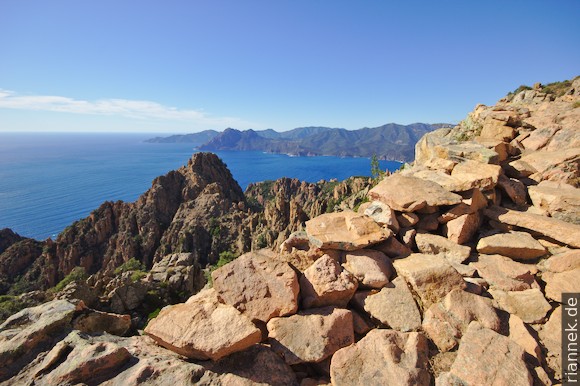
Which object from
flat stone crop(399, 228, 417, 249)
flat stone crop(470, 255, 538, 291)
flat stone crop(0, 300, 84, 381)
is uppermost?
flat stone crop(399, 228, 417, 249)

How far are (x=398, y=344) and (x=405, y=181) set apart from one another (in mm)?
5541

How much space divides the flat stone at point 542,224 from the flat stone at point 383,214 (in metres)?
3.49

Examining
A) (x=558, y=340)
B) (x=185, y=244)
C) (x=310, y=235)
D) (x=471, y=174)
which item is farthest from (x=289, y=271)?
(x=185, y=244)

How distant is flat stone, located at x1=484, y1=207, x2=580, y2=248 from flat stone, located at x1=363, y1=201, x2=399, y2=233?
3.49 m

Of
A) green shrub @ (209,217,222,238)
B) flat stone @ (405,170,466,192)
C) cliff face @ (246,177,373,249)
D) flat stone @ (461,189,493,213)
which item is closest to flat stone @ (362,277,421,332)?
flat stone @ (461,189,493,213)

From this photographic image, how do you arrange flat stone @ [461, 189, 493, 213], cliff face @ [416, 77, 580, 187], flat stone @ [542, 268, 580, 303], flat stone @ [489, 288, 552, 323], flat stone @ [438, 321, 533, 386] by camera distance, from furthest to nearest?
cliff face @ [416, 77, 580, 187] < flat stone @ [461, 189, 493, 213] < flat stone @ [542, 268, 580, 303] < flat stone @ [489, 288, 552, 323] < flat stone @ [438, 321, 533, 386]

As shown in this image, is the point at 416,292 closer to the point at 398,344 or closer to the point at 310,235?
the point at 398,344

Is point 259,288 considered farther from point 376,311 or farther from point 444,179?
point 444,179

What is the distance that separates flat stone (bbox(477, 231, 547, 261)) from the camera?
315 inches

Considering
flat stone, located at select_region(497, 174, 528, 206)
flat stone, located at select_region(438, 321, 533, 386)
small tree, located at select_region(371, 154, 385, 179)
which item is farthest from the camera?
small tree, located at select_region(371, 154, 385, 179)

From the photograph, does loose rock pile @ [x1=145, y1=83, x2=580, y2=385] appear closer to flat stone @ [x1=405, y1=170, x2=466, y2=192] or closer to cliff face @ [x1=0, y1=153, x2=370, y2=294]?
flat stone @ [x1=405, y1=170, x2=466, y2=192]

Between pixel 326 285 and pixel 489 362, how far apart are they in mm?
3257

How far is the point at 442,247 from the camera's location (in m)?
8.45

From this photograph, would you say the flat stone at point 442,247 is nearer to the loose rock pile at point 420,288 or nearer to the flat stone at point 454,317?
the loose rock pile at point 420,288
